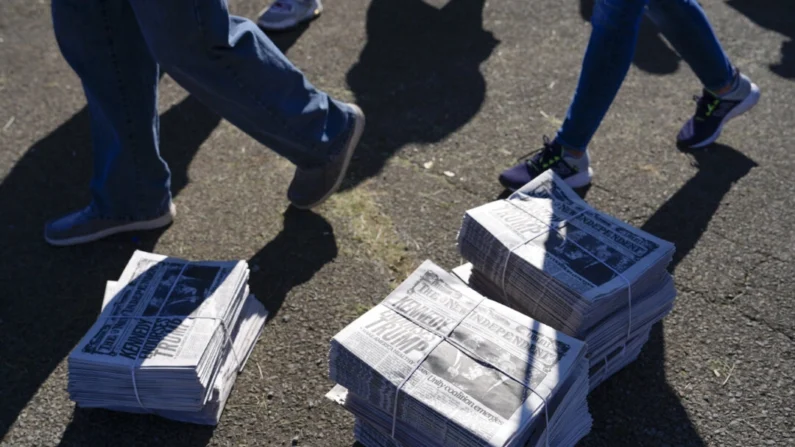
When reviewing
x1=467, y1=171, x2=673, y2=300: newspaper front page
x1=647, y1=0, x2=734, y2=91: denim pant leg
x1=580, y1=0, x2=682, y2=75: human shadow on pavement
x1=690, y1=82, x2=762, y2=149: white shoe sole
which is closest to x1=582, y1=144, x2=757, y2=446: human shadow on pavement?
x1=467, y1=171, x2=673, y2=300: newspaper front page

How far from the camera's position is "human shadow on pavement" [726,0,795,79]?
13.3ft

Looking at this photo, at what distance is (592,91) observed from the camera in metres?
2.82

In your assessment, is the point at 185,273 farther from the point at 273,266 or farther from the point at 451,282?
the point at 451,282

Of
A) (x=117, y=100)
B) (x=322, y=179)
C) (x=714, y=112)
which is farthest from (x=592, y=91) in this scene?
→ (x=117, y=100)

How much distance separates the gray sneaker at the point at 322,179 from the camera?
2.79 metres

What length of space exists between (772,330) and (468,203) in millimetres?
1202

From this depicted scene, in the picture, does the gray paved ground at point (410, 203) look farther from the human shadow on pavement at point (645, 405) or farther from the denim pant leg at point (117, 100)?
the denim pant leg at point (117, 100)

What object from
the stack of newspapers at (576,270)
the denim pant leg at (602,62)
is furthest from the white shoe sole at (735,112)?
the stack of newspapers at (576,270)

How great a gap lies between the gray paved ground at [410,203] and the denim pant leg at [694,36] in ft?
1.13

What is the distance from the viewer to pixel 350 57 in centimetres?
402

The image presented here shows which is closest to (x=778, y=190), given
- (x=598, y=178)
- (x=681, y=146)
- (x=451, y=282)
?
(x=681, y=146)

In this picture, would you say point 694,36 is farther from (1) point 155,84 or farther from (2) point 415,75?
(1) point 155,84

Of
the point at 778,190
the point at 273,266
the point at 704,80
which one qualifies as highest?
the point at 704,80

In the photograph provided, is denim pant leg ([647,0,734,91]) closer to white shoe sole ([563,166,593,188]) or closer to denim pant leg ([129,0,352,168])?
white shoe sole ([563,166,593,188])
